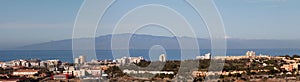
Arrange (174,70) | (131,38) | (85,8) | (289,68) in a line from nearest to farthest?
(85,8)
(131,38)
(174,70)
(289,68)

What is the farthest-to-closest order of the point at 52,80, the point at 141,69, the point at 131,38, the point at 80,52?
the point at 52,80 → the point at 141,69 → the point at 131,38 → the point at 80,52

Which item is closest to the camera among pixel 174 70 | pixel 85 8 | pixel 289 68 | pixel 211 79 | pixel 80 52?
pixel 85 8

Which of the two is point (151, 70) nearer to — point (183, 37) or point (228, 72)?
point (228, 72)

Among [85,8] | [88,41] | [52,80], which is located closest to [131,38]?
[88,41]

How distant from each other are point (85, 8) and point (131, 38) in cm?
227

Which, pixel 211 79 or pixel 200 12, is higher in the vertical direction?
pixel 200 12

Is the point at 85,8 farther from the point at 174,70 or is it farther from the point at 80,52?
the point at 174,70

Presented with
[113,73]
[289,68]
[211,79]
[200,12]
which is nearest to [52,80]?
[113,73]

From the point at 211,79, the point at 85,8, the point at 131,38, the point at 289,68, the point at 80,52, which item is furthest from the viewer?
the point at 289,68

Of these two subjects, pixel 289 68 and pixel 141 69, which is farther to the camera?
pixel 289 68

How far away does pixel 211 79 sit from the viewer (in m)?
10.4

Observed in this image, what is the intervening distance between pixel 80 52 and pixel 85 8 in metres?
0.72

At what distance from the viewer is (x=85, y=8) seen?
4984 mm

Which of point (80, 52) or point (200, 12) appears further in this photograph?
point (80, 52)
